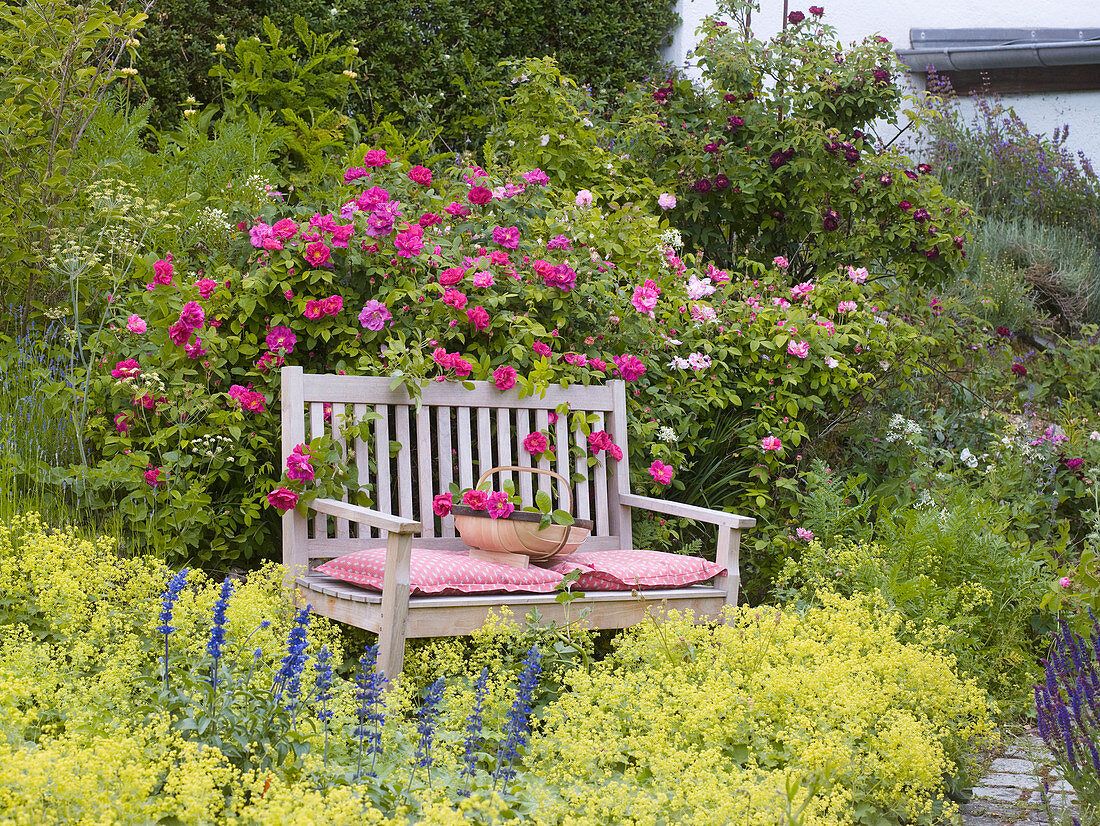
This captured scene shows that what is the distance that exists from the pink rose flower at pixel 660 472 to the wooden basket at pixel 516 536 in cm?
91

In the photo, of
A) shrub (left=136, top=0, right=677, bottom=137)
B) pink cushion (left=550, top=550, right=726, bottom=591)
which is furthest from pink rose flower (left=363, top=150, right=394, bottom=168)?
shrub (left=136, top=0, right=677, bottom=137)

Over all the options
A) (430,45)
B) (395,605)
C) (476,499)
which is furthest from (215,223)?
(430,45)

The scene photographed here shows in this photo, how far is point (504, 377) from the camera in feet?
13.5

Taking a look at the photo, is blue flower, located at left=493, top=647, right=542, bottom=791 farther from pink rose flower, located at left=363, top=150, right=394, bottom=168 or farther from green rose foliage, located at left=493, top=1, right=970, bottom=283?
green rose foliage, located at left=493, top=1, right=970, bottom=283

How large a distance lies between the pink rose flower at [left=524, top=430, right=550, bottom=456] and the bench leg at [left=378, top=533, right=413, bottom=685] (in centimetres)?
109

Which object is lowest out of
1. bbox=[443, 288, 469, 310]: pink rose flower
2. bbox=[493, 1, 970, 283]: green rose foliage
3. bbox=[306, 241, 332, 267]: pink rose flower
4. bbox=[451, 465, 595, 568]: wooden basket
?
bbox=[451, 465, 595, 568]: wooden basket

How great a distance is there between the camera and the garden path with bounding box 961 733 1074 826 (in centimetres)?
304

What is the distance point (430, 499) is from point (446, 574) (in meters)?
0.69

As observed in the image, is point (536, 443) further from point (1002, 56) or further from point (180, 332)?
point (1002, 56)

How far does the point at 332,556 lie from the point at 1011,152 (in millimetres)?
8034

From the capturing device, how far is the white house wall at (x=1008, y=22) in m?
9.89

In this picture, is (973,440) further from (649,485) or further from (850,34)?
(850,34)

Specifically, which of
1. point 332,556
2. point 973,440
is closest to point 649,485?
point 332,556

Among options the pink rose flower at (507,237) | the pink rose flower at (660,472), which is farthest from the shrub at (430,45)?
the pink rose flower at (660,472)
